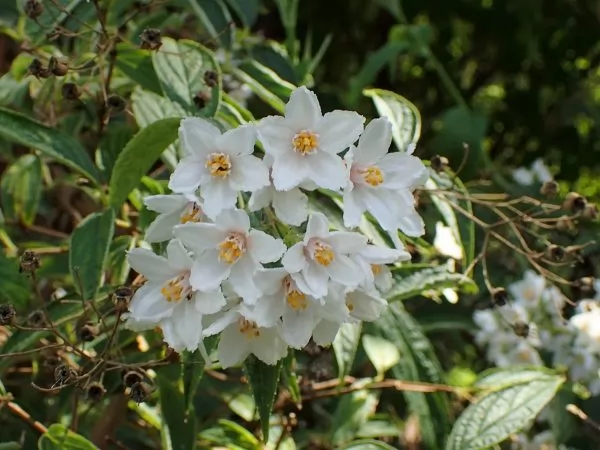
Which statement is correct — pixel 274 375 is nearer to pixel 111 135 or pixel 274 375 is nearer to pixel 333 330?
pixel 333 330

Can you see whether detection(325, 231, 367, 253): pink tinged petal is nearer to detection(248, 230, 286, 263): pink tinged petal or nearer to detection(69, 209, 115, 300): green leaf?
detection(248, 230, 286, 263): pink tinged petal

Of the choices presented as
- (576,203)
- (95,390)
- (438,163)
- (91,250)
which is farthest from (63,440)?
(576,203)

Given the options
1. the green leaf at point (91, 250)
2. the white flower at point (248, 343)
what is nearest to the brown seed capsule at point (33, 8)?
the green leaf at point (91, 250)

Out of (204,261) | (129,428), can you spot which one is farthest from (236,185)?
(129,428)

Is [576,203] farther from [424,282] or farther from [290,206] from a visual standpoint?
[290,206]

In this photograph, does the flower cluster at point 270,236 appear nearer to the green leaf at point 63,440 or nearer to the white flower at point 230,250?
the white flower at point 230,250

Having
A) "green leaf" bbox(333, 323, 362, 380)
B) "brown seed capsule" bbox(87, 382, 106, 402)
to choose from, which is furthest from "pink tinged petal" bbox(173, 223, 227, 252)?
"green leaf" bbox(333, 323, 362, 380)
